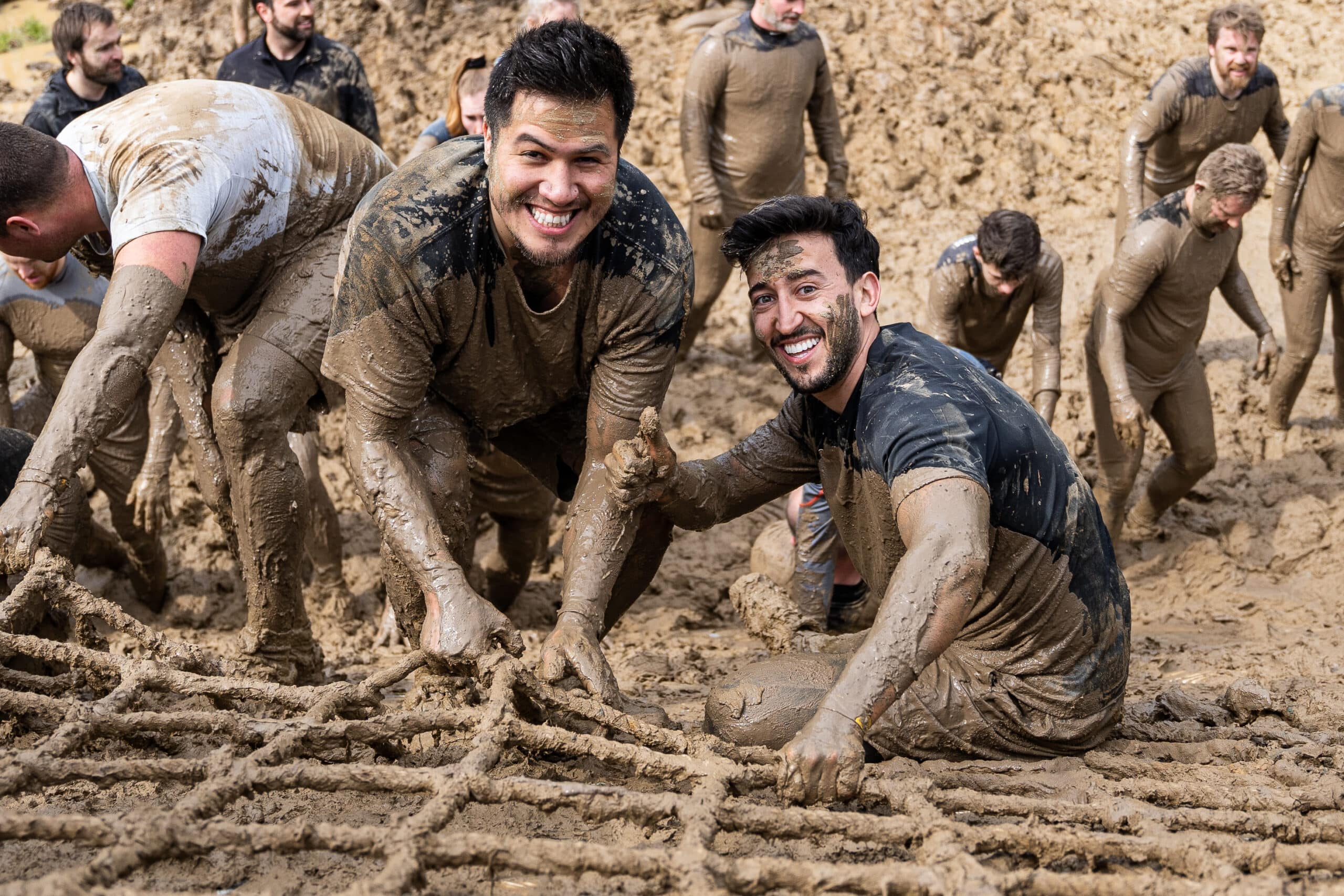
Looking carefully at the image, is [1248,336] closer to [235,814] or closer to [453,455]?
[453,455]

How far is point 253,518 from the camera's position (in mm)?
3926

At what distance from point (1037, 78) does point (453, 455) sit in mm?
6751

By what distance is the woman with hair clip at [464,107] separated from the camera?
5.28m

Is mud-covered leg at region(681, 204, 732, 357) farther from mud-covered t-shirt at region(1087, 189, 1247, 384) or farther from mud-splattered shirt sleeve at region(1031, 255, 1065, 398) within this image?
mud-covered t-shirt at region(1087, 189, 1247, 384)

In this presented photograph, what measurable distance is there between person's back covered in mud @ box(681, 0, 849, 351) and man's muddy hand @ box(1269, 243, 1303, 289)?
2.43m

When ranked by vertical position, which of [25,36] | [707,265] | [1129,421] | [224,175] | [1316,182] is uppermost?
[25,36]

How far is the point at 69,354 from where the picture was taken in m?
5.18

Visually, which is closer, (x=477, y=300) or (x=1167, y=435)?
(x=477, y=300)

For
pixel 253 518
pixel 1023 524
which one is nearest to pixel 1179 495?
pixel 1023 524

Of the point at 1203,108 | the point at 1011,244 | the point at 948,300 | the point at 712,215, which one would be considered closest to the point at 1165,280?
the point at 1011,244

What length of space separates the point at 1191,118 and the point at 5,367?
5714 millimetres

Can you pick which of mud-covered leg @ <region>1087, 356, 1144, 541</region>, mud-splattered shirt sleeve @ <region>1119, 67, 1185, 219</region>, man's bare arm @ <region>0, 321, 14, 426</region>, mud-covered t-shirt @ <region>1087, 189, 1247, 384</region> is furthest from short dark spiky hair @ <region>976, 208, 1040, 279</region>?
man's bare arm @ <region>0, 321, 14, 426</region>

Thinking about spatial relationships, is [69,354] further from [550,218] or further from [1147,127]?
[1147,127]

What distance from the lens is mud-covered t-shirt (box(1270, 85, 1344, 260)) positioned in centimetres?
601
